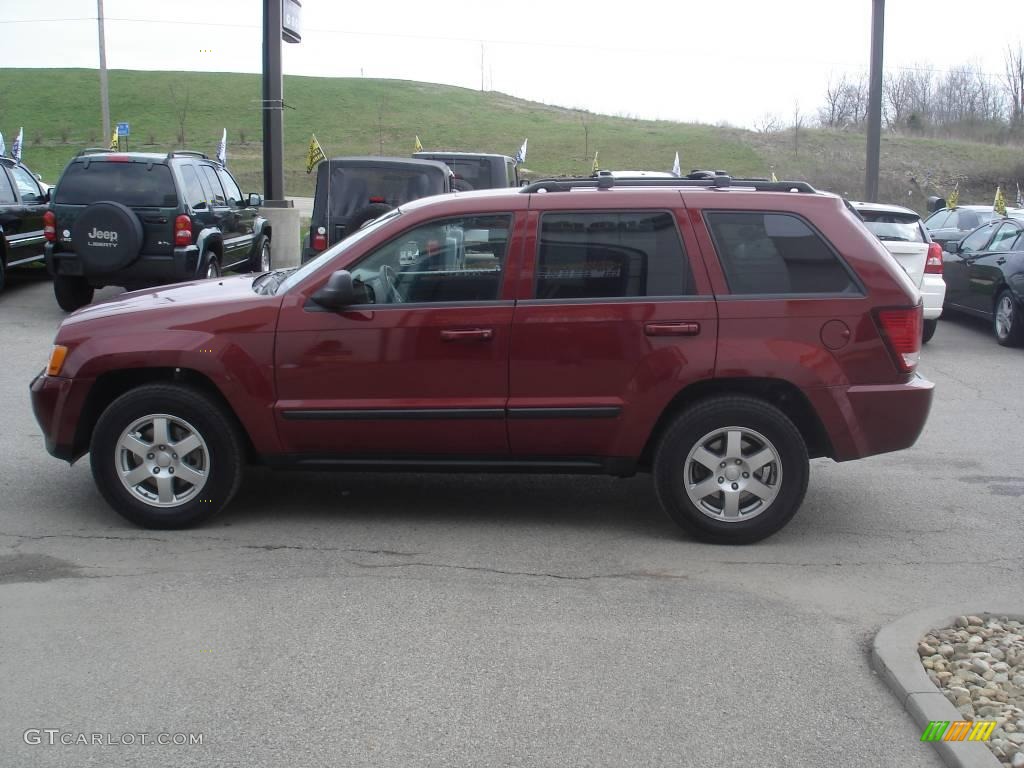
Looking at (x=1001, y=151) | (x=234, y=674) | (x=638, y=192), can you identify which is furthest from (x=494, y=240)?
(x=1001, y=151)

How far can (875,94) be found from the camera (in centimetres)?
2147

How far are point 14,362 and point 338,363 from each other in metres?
6.56

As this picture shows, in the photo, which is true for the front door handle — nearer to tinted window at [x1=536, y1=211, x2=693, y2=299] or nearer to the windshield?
tinted window at [x1=536, y1=211, x2=693, y2=299]

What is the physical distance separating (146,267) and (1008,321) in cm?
1022

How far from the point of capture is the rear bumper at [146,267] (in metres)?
12.8

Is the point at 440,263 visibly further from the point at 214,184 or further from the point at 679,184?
the point at 214,184

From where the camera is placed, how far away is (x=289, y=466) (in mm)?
6078

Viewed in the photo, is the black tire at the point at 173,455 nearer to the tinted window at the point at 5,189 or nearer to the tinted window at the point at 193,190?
the tinted window at the point at 193,190

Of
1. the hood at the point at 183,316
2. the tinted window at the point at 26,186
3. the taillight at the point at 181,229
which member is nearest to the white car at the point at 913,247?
the taillight at the point at 181,229

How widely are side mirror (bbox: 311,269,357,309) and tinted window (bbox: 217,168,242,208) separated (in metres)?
9.77

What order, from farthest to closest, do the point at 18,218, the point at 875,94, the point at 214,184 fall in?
the point at 875,94
the point at 18,218
the point at 214,184

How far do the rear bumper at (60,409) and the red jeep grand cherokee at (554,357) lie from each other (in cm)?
2

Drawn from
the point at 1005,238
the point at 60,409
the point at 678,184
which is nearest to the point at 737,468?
the point at 678,184

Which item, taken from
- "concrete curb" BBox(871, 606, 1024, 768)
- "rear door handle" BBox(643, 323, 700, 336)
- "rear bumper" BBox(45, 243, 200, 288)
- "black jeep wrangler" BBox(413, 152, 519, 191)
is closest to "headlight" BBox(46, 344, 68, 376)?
"rear door handle" BBox(643, 323, 700, 336)
